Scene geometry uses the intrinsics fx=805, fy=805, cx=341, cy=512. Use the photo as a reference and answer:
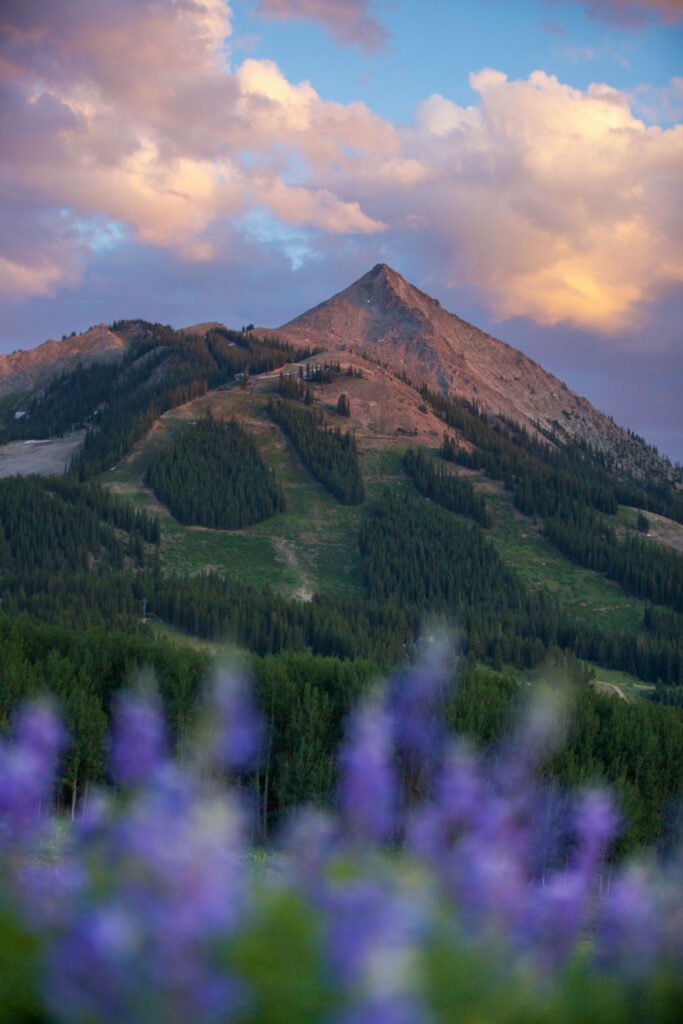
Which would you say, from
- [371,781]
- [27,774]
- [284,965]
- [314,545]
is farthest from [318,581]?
[284,965]

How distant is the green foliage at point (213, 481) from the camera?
14162cm

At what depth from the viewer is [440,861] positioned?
24.8ft

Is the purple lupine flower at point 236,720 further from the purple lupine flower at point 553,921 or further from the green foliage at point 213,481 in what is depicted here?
the green foliage at point 213,481

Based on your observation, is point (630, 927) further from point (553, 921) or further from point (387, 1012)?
point (387, 1012)

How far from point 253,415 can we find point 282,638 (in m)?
93.8

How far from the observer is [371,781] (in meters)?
18.0

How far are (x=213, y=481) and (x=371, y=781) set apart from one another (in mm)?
132716

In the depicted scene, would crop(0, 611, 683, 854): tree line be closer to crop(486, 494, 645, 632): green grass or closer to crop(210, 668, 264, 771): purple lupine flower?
crop(210, 668, 264, 771): purple lupine flower

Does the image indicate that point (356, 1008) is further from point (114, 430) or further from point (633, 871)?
point (114, 430)

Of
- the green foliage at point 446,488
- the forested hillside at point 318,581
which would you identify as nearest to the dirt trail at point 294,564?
the forested hillside at point 318,581

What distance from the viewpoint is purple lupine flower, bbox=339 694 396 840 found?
37.9 ft

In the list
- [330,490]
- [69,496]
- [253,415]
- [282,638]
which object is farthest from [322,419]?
[282,638]

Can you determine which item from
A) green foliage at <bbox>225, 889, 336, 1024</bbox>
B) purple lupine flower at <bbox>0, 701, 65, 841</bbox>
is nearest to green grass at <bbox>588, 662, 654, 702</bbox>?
purple lupine flower at <bbox>0, 701, 65, 841</bbox>

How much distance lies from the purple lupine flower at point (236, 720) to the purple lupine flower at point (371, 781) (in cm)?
490
